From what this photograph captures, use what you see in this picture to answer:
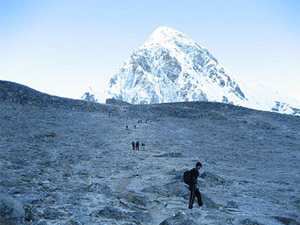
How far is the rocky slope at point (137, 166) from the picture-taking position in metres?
8.38

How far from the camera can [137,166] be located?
1802 centimetres

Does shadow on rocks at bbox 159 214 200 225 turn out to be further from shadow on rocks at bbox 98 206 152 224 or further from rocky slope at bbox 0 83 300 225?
shadow on rocks at bbox 98 206 152 224

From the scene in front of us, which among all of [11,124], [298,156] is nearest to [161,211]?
[298,156]

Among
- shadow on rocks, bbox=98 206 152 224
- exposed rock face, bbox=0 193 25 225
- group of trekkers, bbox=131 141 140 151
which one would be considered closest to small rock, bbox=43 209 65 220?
exposed rock face, bbox=0 193 25 225

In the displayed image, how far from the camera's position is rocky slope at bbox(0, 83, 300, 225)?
8383 mm

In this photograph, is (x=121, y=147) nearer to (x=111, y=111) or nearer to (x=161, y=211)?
(x=161, y=211)

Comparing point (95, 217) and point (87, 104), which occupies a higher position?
point (87, 104)

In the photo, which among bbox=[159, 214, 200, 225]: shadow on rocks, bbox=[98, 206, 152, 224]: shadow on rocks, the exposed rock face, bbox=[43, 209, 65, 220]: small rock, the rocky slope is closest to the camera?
the exposed rock face

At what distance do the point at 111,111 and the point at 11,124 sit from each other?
2040 centimetres

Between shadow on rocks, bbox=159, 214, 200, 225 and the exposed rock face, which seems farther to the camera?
shadow on rocks, bbox=159, 214, 200, 225

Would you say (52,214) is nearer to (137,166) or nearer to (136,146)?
(137,166)

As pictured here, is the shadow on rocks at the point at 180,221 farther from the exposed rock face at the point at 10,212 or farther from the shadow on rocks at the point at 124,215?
the exposed rock face at the point at 10,212

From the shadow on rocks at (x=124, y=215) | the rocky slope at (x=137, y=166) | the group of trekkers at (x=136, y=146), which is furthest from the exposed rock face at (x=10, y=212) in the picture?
the group of trekkers at (x=136, y=146)

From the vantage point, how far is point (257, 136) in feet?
120
